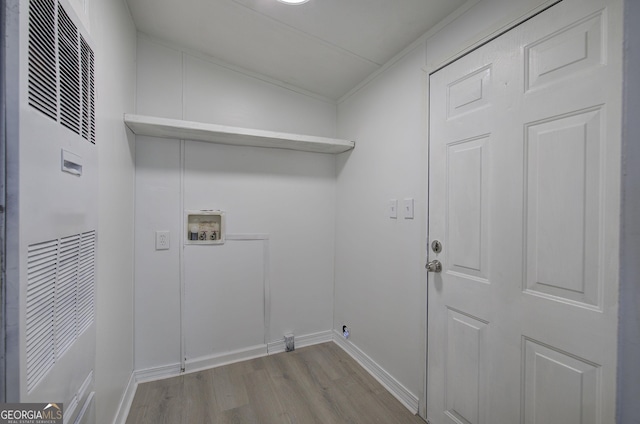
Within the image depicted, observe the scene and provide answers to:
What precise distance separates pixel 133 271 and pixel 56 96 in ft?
4.98

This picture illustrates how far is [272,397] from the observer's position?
1803 millimetres

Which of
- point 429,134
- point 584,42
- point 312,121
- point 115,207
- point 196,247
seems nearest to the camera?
→ point 584,42

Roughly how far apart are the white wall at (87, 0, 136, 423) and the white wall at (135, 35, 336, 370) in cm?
14

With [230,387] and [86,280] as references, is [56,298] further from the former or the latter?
[230,387]

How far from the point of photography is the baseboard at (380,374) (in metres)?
1.70

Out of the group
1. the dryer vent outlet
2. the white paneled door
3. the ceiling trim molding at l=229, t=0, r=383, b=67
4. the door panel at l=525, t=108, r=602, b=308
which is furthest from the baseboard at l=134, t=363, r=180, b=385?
the ceiling trim molding at l=229, t=0, r=383, b=67

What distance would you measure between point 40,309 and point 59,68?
0.67 metres

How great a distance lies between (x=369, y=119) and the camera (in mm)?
2141

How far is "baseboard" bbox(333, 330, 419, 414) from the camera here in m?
1.70

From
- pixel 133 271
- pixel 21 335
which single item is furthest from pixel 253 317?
pixel 21 335

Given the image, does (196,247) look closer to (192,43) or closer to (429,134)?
(192,43)

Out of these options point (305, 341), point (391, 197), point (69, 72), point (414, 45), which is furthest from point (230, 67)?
point (305, 341)

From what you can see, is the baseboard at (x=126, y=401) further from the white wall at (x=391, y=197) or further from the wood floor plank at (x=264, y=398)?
the white wall at (x=391, y=197)

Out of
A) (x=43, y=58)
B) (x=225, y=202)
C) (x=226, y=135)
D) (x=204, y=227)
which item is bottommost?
(x=204, y=227)
